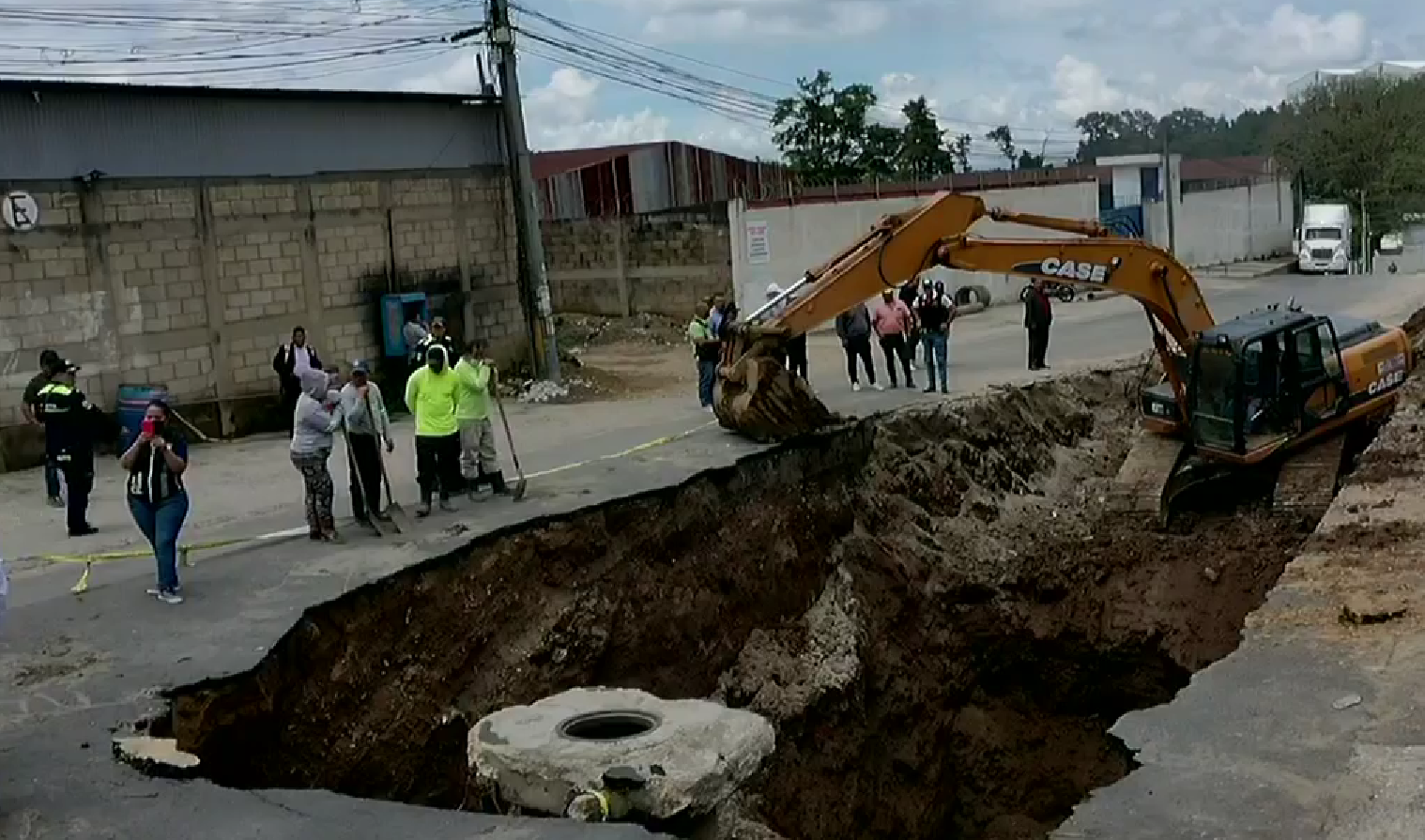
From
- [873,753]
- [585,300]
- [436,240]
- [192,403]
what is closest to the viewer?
[873,753]

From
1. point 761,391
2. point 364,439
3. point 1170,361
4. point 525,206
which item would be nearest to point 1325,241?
point 525,206

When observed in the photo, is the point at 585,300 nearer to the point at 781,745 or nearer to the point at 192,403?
the point at 192,403

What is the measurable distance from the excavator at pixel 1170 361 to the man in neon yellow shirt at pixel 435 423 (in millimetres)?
3430

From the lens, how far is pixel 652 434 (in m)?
17.1

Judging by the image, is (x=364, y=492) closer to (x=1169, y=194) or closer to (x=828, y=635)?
(x=828, y=635)

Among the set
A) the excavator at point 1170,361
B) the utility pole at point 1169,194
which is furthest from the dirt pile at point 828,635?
the utility pole at point 1169,194

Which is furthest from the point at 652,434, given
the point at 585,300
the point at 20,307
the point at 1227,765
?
the point at 585,300

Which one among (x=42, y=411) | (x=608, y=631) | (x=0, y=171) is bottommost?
(x=608, y=631)

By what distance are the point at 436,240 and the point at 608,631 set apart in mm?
10210

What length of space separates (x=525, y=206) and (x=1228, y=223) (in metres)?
32.3

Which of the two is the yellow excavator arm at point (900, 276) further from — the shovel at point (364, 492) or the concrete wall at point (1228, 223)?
the concrete wall at point (1228, 223)

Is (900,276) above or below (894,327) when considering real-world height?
above

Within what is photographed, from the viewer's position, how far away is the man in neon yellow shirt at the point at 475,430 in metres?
13.4

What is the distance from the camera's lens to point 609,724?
8.38m
